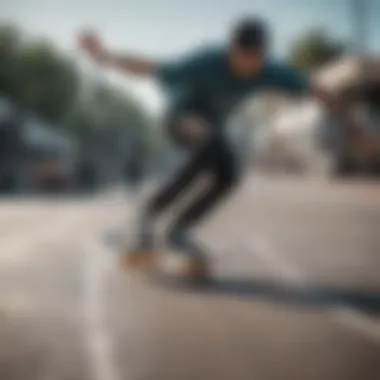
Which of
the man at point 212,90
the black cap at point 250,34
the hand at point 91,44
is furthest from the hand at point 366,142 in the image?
the hand at point 91,44

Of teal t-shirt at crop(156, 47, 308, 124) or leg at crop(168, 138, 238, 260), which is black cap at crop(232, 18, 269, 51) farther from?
leg at crop(168, 138, 238, 260)

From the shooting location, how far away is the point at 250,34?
1.95 metres

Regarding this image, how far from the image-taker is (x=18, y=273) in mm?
2002

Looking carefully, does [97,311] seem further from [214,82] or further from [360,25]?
[360,25]

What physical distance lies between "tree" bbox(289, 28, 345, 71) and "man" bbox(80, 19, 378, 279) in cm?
3

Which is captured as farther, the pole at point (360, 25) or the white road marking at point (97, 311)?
the pole at point (360, 25)

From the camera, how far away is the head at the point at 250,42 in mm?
1951

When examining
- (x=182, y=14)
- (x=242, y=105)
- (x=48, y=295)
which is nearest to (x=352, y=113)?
(x=242, y=105)

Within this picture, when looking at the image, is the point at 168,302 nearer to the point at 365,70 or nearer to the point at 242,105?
the point at 242,105

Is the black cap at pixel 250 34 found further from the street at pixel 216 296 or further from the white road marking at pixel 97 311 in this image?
the white road marking at pixel 97 311

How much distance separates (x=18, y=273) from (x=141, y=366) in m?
0.30

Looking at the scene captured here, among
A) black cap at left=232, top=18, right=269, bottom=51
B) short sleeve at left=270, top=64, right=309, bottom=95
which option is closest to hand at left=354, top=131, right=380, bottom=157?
short sleeve at left=270, top=64, right=309, bottom=95

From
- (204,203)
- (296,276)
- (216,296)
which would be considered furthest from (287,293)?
(204,203)

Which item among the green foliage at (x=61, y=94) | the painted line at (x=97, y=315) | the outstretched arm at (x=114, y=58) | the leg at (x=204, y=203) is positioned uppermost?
the outstretched arm at (x=114, y=58)
